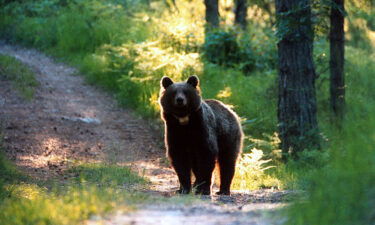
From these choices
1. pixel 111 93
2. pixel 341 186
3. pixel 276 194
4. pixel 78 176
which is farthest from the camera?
pixel 111 93

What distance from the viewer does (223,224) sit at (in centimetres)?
482

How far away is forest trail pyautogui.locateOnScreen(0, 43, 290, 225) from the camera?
654 centimetres

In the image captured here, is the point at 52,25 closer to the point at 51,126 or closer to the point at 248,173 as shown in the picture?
the point at 51,126

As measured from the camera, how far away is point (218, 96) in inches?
505

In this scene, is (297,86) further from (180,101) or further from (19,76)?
(19,76)

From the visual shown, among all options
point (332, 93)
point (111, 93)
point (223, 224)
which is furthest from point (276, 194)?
point (111, 93)

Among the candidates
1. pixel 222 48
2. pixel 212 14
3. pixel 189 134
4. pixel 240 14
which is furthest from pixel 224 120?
pixel 240 14

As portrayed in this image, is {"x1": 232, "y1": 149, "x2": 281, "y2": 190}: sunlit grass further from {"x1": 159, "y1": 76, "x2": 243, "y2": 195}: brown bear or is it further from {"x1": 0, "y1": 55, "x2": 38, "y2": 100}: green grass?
{"x1": 0, "y1": 55, "x2": 38, "y2": 100}: green grass

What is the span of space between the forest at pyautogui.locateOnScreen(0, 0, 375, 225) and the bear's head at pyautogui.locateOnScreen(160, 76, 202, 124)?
1202mm

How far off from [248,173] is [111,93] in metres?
7.53

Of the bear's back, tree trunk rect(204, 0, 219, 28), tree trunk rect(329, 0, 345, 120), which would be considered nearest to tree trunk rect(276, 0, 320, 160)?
tree trunk rect(329, 0, 345, 120)

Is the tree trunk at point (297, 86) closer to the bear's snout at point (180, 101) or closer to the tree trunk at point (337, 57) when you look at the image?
the tree trunk at point (337, 57)

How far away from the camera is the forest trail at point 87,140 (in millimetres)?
6538

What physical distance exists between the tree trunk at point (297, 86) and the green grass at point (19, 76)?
7129 millimetres
